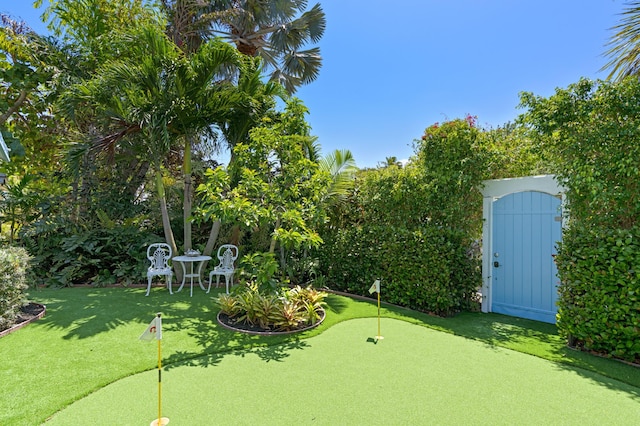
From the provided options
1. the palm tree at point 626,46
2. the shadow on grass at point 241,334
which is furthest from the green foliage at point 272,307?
the palm tree at point 626,46

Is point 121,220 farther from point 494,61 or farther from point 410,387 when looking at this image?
point 494,61

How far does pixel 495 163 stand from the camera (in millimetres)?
5590

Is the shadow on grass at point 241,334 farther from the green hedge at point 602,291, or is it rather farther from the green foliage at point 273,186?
the green foliage at point 273,186

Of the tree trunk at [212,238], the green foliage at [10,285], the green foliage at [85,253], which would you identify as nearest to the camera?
the green foliage at [10,285]

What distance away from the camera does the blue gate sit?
5.23m

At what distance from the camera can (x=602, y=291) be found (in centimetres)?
381

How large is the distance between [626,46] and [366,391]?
6.11m

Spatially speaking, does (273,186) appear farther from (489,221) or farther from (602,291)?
(602,291)

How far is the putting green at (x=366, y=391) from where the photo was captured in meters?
2.59

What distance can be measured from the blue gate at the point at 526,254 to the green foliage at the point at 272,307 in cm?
330

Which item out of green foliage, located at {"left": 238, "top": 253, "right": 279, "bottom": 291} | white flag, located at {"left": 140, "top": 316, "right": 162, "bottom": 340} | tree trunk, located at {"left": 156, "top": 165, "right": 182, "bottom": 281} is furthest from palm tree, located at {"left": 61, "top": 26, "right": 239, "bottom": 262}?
white flag, located at {"left": 140, "top": 316, "right": 162, "bottom": 340}

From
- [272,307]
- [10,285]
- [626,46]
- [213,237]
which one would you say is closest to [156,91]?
[213,237]

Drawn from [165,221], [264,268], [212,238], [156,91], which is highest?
[156,91]

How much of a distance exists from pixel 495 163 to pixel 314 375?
15.0 feet
